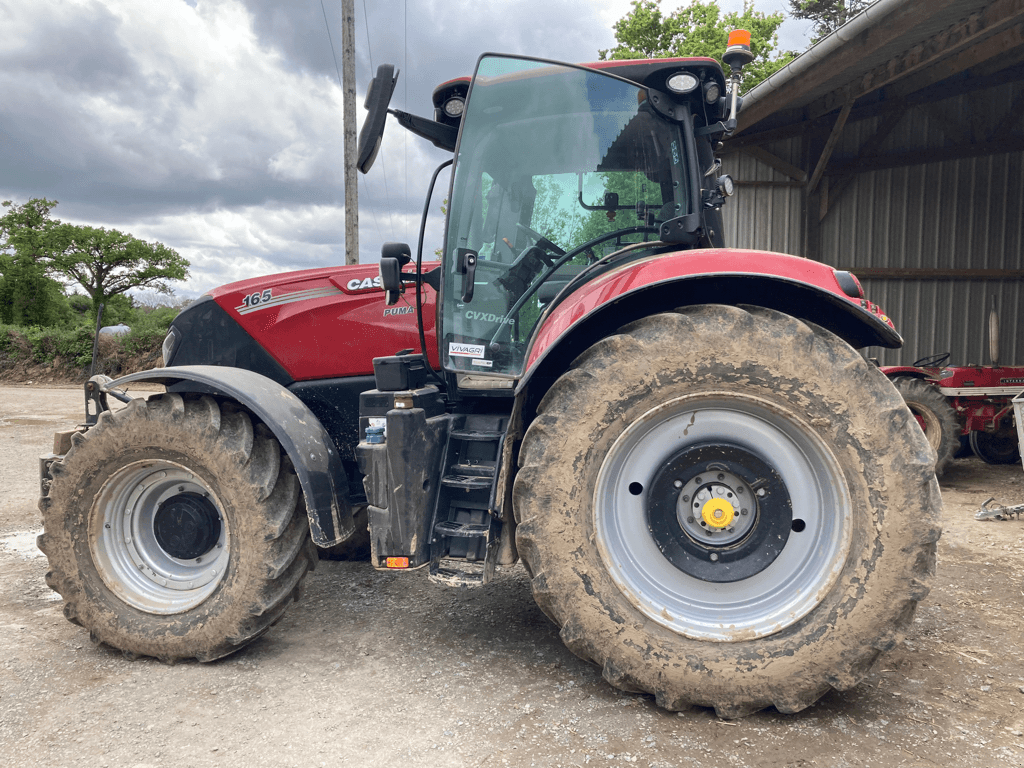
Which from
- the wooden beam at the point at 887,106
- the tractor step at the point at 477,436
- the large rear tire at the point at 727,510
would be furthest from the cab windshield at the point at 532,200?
the wooden beam at the point at 887,106

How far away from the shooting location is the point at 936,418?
7000 mm

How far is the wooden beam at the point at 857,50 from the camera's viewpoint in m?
6.62

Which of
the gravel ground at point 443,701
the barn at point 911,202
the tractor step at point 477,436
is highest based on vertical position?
the barn at point 911,202

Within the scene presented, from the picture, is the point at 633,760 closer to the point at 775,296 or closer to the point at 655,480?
the point at 655,480

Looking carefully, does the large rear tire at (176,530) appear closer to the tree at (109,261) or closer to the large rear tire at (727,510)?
the large rear tire at (727,510)

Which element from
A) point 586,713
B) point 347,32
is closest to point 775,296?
point 586,713

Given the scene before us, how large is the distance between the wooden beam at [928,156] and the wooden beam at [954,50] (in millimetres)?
1507

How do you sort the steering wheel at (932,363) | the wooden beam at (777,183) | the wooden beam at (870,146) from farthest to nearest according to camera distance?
1. the wooden beam at (777,183)
2. the wooden beam at (870,146)
3. the steering wheel at (932,363)

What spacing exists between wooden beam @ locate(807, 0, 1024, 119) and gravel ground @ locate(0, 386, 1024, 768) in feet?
18.4

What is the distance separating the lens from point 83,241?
127ft

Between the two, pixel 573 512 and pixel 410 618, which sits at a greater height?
pixel 573 512

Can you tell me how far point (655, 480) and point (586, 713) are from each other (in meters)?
0.86

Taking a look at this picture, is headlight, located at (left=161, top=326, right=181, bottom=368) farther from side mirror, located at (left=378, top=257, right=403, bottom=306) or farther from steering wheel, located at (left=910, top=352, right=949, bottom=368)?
steering wheel, located at (left=910, top=352, right=949, bottom=368)

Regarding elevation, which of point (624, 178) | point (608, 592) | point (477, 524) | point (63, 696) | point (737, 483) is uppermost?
point (624, 178)
